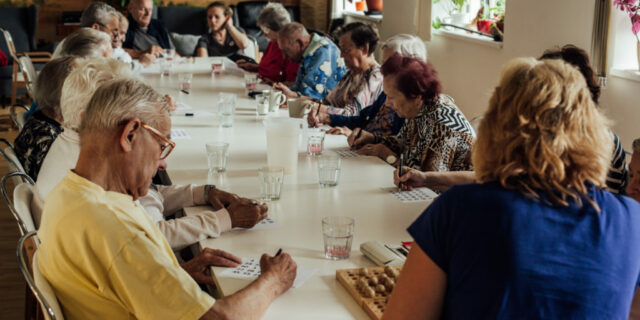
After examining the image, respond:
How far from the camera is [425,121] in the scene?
8.86 feet

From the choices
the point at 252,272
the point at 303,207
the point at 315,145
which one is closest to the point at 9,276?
the point at 315,145

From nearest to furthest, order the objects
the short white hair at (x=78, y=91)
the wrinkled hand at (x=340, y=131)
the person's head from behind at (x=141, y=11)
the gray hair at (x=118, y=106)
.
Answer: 1. the gray hair at (x=118, y=106)
2. the short white hair at (x=78, y=91)
3. the wrinkled hand at (x=340, y=131)
4. the person's head from behind at (x=141, y=11)

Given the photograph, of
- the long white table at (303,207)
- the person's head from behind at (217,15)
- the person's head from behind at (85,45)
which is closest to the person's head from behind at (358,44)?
the long white table at (303,207)

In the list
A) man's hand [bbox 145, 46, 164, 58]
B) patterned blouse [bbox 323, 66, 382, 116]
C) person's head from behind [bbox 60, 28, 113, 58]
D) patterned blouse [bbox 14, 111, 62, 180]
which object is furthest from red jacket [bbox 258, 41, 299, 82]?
patterned blouse [bbox 14, 111, 62, 180]

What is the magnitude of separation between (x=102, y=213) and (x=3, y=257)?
2.64 metres

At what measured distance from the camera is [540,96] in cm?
112

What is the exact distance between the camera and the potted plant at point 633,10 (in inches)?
140

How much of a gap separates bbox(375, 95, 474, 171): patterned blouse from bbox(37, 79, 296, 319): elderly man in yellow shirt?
1289 mm

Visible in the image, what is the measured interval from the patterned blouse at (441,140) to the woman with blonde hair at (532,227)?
4.76 feet

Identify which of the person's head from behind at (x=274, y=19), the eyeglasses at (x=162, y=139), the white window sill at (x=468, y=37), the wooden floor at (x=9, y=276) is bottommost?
the wooden floor at (x=9, y=276)

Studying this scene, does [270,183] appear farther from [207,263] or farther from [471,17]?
[471,17]

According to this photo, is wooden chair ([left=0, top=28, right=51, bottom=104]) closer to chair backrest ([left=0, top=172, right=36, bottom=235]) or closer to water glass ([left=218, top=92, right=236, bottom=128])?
water glass ([left=218, top=92, right=236, bottom=128])

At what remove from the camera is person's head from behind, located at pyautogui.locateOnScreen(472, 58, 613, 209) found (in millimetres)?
1109

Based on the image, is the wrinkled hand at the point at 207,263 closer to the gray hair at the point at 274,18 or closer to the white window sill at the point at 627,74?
the white window sill at the point at 627,74
